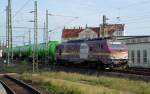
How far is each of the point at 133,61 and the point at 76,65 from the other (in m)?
8.05

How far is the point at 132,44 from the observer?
56625mm

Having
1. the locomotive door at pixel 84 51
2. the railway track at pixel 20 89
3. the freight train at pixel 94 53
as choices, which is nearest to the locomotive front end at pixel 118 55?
the freight train at pixel 94 53

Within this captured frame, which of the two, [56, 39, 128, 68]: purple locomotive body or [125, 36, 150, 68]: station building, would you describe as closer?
[56, 39, 128, 68]: purple locomotive body

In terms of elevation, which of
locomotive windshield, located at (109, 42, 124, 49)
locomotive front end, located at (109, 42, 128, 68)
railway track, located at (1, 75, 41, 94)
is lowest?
railway track, located at (1, 75, 41, 94)

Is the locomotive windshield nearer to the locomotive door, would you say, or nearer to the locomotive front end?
the locomotive front end

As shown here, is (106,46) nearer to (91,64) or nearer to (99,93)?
(91,64)

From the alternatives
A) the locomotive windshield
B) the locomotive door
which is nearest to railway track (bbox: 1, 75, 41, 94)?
the locomotive windshield

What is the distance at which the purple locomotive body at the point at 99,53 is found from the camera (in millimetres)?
41906

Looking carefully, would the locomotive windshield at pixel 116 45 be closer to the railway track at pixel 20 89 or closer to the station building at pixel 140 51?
the station building at pixel 140 51

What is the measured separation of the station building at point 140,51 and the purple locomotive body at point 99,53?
23.5 ft

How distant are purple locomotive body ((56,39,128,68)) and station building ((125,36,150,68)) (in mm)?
7149

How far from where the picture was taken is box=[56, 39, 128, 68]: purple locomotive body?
41.9 meters

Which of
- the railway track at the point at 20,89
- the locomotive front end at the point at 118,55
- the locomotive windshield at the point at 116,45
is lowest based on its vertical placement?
the railway track at the point at 20,89

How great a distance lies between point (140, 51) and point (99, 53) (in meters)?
12.6
